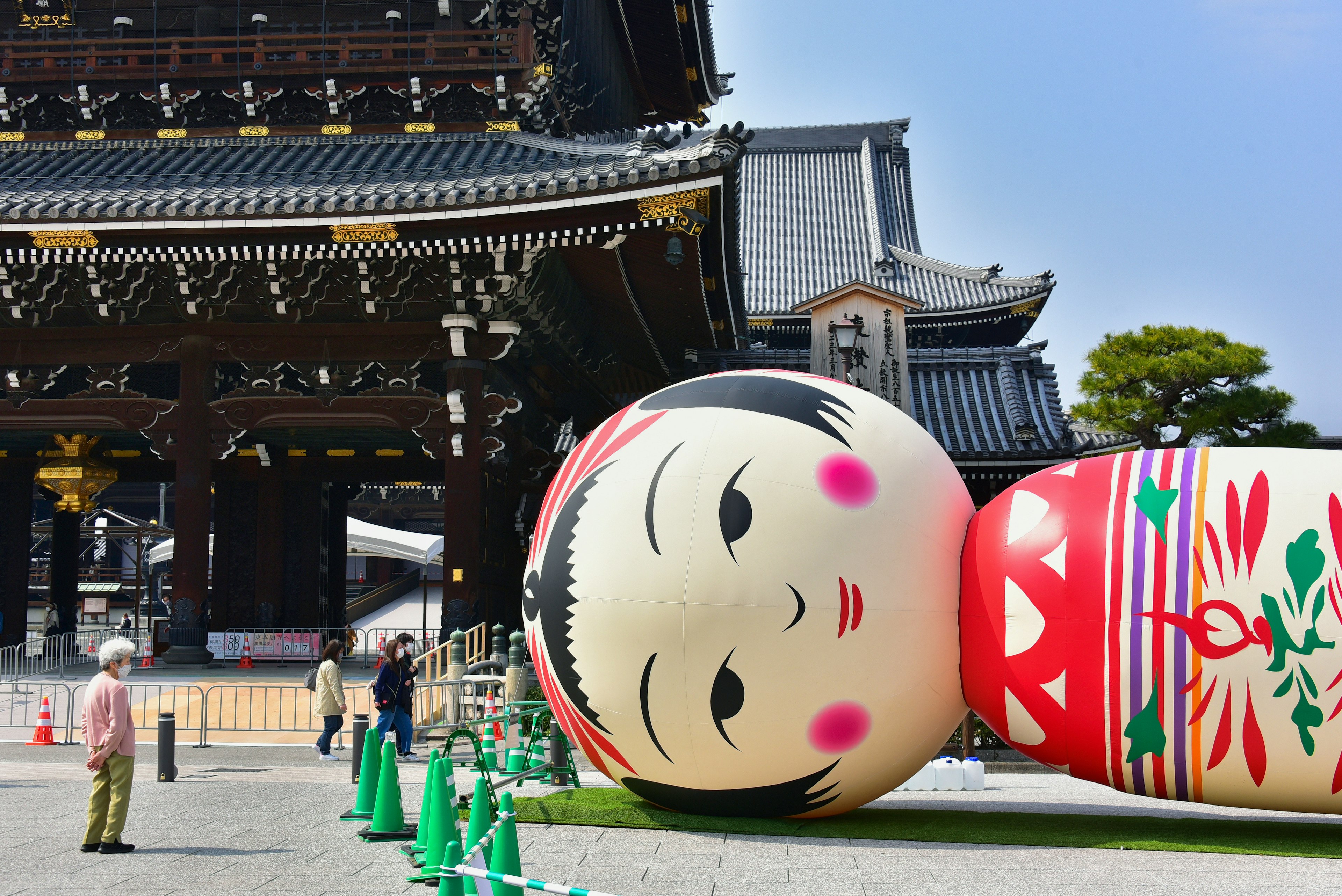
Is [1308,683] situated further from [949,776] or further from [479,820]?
[479,820]

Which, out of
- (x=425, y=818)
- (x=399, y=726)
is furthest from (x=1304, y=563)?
(x=399, y=726)

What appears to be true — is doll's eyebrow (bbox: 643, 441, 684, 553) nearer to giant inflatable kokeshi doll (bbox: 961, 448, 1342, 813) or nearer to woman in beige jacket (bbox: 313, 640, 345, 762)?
giant inflatable kokeshi doll (bbox: 961, 448, 1342, 813)

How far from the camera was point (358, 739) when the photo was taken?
1004cm

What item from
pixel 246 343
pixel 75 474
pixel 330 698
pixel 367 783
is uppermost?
pixel 246 343

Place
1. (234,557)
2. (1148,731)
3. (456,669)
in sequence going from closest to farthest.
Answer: (1148,731) → (456,669) → (234,557)

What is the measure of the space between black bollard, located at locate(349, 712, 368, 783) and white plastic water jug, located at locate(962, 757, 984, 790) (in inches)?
204

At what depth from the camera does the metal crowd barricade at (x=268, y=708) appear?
13.4 metres

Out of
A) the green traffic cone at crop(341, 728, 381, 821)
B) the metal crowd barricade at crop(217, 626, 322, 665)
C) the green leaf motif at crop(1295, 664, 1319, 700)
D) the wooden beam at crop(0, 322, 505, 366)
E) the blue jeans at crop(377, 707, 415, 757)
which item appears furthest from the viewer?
the metal crowd barricade at crop(217, 626, 322, 665)

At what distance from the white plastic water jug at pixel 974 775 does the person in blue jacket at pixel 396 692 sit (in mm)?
5360

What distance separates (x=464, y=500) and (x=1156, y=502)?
11110mm

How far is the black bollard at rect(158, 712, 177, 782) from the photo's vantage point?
1036 cm

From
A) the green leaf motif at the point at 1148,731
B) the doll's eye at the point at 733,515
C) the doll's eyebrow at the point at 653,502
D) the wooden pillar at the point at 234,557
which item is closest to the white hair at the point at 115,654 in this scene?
the doll's eyebrow at the point at 653,502

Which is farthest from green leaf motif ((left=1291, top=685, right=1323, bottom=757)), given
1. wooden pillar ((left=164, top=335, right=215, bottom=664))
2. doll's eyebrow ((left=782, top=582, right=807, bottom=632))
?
wooden pillar ((left=164, top=335, right=215, bottom=664))

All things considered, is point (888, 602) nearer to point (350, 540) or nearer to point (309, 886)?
point (309, 886)
